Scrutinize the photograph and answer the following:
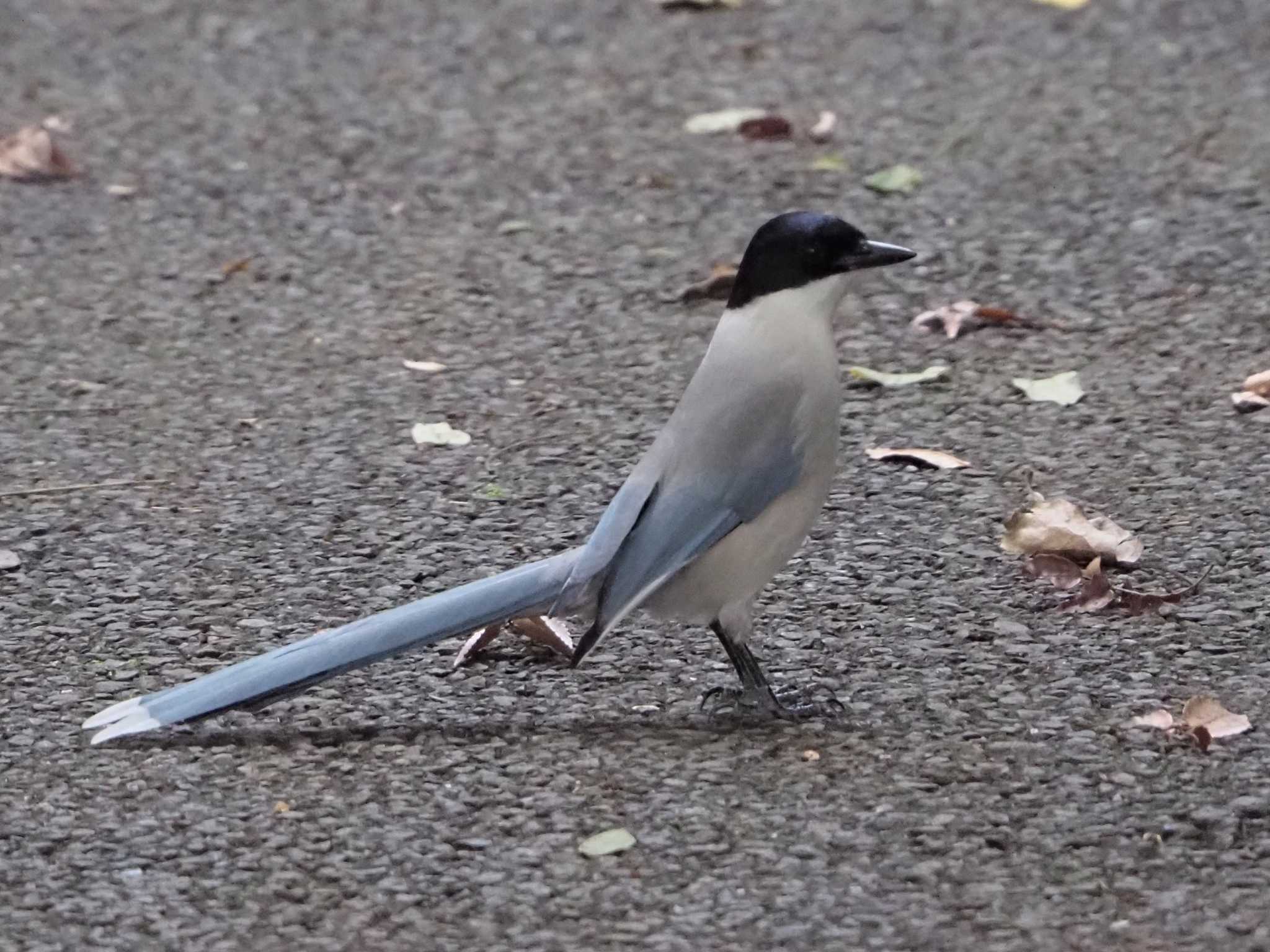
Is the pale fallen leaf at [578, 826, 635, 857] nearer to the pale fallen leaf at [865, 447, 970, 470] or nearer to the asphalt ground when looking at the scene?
the asphalt ground

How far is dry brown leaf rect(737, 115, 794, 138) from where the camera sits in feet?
22.2

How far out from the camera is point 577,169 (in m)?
6.56

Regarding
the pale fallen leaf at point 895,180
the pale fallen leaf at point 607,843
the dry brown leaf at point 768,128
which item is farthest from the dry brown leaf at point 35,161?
the pale fallen leaf at point 607,843

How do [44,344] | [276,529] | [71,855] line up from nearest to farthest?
[71,855] → [276,529] → [44,344]

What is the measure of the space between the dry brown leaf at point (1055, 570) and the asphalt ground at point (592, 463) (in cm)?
7

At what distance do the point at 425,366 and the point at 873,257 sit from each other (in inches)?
75.8

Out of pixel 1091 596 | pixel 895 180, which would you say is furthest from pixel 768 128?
pixel 1091 596


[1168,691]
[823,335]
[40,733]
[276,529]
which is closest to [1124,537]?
[1168,691]

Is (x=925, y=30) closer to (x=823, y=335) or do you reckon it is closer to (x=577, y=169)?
(x=577, y=169)

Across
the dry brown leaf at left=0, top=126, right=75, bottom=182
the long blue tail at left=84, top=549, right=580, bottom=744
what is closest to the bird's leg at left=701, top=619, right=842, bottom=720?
the long blue tail at left=84, top=549, right=580, bottom=744

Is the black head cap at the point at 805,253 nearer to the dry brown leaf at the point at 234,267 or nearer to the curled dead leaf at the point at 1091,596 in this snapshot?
the curled dead leaf at the point at 1091,596

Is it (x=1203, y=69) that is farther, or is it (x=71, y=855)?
(x=1203, y=69)

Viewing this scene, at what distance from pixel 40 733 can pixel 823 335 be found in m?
1.57

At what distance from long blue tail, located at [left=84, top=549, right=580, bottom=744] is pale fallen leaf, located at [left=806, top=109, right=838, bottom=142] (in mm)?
3353
